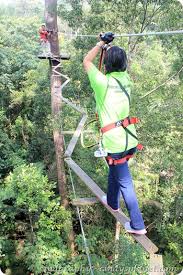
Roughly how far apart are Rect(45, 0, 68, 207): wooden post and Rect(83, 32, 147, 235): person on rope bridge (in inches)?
132

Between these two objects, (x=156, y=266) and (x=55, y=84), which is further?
(x=55, y=84)

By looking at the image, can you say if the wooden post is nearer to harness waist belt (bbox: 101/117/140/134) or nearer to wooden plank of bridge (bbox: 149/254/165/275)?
harness waist belt (bbox: 101/117/140/134)

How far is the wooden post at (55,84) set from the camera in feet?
18.7

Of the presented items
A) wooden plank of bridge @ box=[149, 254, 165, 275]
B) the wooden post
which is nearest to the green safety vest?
wooden plank of bridge @ box=[149, 254, 165, 275]

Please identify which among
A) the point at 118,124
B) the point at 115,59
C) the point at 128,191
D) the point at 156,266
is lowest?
the point at 156,266

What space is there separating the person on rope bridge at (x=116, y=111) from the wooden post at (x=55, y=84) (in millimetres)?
3347

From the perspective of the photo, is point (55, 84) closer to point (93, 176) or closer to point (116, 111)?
point (93, 176)

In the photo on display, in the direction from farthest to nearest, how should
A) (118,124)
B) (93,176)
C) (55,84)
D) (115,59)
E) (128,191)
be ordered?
1. (55,84)
2. (93,176)
3. (128,191)
4. (118,124)
5. (115,59)

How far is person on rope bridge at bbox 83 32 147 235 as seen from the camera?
7.06ft

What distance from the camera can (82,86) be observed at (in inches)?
287

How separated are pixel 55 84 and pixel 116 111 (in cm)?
400

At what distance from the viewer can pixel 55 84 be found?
19.9ft

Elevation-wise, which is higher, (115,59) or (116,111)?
(115,59)

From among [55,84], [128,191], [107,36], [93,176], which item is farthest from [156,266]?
[55,84]
